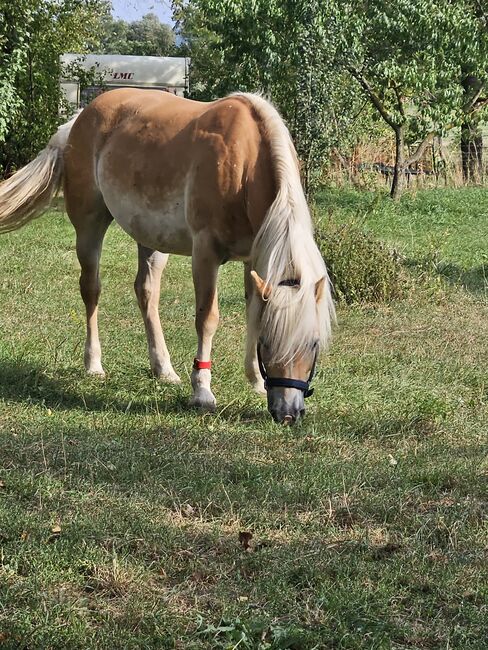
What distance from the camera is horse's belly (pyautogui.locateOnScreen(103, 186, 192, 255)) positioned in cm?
550

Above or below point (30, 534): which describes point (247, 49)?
above

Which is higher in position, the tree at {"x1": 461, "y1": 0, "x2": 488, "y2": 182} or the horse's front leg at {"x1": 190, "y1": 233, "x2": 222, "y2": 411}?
the tree at {"x1": 461, "y1": 0, "x2": 488, "y2": 182}

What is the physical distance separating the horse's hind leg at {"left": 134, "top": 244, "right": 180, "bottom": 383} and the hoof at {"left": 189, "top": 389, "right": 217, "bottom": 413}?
68 cm

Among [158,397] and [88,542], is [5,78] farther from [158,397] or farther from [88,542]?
[88,542]

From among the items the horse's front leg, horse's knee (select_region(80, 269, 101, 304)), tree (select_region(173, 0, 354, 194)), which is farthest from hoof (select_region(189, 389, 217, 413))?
tree (select_region(173, 0, 354, 194))

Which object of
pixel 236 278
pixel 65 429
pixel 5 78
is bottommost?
pixel 65 429

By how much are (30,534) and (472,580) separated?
1.64 metres

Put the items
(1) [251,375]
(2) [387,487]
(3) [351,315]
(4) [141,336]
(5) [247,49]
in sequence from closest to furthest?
1. (2) [387,487]
2. (1) [251,375]
3. (4) [141,336]
4. (3) [351,315]
5. (5) [247,49]

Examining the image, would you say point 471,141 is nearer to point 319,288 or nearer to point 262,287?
point 319,288

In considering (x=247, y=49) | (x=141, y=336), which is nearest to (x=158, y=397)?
(x=141, y=336)

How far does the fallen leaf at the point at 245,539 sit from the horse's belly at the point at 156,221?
99.4 inches

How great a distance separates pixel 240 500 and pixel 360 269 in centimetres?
493

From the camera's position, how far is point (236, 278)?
10.1 m

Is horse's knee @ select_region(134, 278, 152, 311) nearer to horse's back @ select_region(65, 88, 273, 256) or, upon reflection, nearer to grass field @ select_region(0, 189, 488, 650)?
grass field @ select_region(0, 189, 488, 650)
